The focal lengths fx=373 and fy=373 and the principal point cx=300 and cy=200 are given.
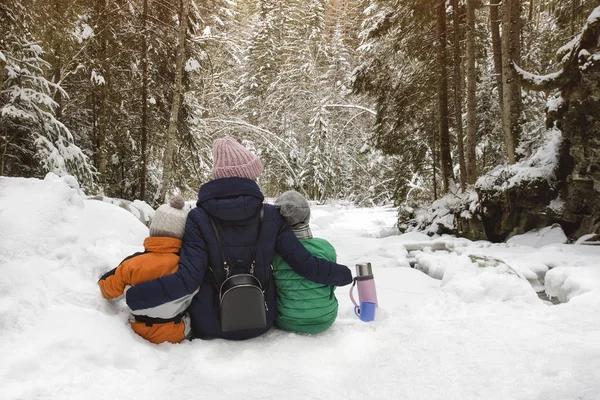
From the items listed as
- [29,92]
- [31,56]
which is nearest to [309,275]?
[29,92]

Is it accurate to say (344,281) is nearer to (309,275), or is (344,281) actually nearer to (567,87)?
(309,275)

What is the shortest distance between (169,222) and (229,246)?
48 cm

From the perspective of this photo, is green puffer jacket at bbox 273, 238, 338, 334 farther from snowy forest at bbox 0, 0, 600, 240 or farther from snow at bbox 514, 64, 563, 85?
snow at bbox 514, 64, 563, 85

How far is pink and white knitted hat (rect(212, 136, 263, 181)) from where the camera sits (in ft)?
9.49

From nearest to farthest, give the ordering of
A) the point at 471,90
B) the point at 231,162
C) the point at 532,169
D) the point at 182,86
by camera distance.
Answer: the point at 231,162, the point at 532,169, the point at 471,90, the point at 182,86

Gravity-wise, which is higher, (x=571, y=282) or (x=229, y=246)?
(x=229, y=246)

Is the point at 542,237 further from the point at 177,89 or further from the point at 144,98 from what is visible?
the point at 144,98

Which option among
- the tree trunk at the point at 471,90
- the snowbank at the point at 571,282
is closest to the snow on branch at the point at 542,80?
the tree trunk at the point at 471,90

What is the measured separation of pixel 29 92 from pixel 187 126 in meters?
5.15

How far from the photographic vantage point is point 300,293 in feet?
9.82

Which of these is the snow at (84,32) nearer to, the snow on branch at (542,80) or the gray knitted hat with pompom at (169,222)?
the gray knitted hat with pompom at (169,222)

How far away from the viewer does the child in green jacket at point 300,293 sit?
2.97 metres

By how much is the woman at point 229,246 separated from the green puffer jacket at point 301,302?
8cm

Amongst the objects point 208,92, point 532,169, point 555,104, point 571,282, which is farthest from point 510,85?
point 208,92
